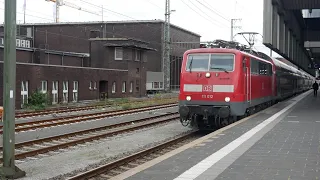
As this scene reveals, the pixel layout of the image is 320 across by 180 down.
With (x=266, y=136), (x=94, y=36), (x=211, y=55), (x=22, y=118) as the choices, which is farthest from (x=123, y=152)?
(x=94, y=36)

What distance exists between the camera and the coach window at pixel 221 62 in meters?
14.7

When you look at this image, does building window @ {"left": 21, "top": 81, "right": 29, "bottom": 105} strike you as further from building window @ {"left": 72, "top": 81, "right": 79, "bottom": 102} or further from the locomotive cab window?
the locomotive cab window

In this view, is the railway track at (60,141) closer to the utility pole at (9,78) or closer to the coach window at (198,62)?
the utility pole at (9,78)

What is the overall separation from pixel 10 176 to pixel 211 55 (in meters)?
Result: 9.08

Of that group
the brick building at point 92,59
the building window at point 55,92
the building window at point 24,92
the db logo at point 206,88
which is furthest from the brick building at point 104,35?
the db logo at point 206,88

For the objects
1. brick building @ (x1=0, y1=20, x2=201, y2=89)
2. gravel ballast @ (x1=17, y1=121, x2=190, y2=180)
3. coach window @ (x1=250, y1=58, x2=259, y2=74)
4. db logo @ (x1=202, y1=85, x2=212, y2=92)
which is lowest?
gravel ballast @ (x1=17, y1=121, x2=190, y2=180)

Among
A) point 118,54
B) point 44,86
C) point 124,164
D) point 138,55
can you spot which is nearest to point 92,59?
point 118,54

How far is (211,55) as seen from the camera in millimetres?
14977

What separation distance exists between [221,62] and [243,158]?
6.95m

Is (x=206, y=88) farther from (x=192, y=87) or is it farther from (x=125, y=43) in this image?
(x=125, y=43)

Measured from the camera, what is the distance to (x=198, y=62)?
15.1 m

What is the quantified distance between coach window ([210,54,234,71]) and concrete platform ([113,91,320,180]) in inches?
113

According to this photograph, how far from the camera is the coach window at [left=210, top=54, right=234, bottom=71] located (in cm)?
1472

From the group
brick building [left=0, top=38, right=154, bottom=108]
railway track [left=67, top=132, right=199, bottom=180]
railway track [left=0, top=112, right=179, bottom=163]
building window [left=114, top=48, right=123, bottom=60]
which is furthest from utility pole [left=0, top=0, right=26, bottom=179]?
building window [left=114, top=48, right=123, bottom=60]
